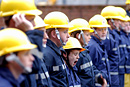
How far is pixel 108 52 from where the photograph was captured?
26.6 feet

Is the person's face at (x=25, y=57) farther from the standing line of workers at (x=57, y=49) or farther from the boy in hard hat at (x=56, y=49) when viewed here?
the boy in hard hat at (x=56, y=49)

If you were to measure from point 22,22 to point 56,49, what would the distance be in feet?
4.72

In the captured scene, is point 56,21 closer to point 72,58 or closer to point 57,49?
point 57,49

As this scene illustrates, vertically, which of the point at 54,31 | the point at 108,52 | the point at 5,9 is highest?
the point at 5,9

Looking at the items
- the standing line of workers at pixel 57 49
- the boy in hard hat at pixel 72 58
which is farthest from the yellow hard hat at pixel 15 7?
the boy in hard hat at pixel 72 58

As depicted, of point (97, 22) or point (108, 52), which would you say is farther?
point (108, 52)

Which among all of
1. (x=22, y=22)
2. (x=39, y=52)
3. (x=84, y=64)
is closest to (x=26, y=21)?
(x=22, y=22)

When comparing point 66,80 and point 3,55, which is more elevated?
point 3,55

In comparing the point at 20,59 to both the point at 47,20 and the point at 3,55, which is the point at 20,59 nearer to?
the point at 3,55

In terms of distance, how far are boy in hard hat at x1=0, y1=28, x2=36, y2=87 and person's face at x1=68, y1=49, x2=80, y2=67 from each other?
2.52 m

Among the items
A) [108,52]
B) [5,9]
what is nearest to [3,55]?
[5,9]

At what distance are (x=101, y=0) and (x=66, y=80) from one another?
1182 cm

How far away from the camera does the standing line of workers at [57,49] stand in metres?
2.93

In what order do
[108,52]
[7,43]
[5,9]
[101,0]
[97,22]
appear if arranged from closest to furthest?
[7,43] < [5,9] < [97,22] < [108,52] < [101,0]
